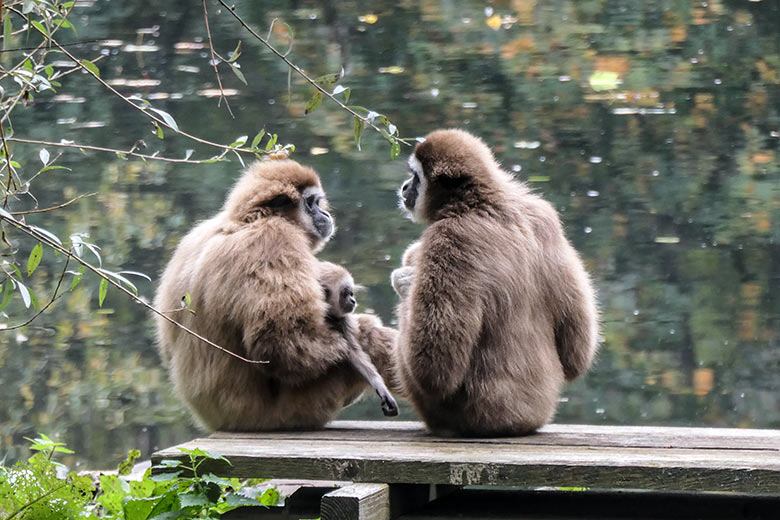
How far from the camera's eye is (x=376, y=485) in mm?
2869

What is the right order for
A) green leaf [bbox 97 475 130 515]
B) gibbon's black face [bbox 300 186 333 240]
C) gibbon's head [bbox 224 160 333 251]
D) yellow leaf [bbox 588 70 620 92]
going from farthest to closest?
1. yellow leaf [bbox 588 70 620 92]
2. gibbon's black face [bbox 300 186 333 240]
3. gibbon's head [bbox 224 160 333 251]
4. green leaf [bbox 97 475 130 515]

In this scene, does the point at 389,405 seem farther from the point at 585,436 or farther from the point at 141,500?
the point at 141,500

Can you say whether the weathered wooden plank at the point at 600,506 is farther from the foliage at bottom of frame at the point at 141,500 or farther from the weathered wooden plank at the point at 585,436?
the foliage at bottom of frame at the point at 141,500

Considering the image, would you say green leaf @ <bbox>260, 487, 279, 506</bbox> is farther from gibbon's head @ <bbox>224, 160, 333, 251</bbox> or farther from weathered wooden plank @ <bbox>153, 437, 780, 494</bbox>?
gibbon's head @ <bbox>224, 160, 333, 251</bbox>

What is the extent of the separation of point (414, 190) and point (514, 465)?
4.49 feet

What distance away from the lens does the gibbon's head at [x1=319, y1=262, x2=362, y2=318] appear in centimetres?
373

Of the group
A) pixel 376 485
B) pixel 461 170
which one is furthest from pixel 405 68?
pixel 376 485

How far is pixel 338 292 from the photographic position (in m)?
3.72

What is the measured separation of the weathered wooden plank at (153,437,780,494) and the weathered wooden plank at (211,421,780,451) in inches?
3.5

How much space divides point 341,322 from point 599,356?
7.46 feet

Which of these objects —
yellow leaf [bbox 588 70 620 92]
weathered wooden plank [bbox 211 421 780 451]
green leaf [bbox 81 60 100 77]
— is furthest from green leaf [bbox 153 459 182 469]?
yellow leaf [bbox 588 70 620 92]

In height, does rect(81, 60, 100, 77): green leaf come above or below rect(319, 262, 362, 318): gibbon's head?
above

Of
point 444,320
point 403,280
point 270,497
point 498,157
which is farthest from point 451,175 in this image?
point 498,157

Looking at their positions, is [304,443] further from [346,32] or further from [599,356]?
[346,32]
